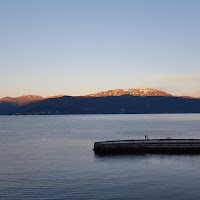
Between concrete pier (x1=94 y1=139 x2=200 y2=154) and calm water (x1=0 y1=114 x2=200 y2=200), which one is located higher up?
concrete pier (x1=94 y1=139 x2=200 y2=154)

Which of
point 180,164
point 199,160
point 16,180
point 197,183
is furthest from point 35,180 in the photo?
point 199,160

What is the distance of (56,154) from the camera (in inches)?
3051

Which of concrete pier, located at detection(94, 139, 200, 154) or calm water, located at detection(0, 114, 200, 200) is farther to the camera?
concrete pier, located at detection(94, 139, 200, 154)

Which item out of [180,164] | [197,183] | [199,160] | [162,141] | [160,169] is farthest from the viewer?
[162,141]

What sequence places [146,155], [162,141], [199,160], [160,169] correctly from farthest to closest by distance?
[162,141]
[146,155]
[199,160]
[160,169]

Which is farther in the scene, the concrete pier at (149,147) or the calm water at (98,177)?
the concrete pier at (149,147)

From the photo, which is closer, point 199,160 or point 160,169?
point 160,169

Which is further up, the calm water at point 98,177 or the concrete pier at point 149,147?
the concrete pier at point 149,147

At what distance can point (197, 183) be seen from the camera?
4741 cm

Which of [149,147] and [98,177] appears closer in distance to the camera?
[98,177]

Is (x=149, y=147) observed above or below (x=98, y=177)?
above

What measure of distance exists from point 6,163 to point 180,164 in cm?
3763

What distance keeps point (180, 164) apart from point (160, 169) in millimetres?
7327

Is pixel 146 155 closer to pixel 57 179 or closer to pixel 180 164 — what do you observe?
pixel 180 164
